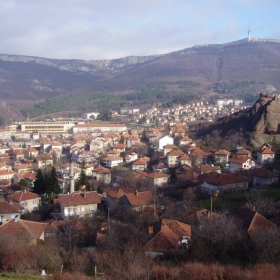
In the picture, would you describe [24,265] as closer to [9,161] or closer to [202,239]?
[202,239]

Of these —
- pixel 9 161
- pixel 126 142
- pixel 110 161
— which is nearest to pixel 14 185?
pixel 110 161

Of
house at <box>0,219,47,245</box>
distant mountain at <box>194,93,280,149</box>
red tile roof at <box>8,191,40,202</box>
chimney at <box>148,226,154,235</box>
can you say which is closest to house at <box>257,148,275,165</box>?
distant mountain at <box>194,93,280,149</box>

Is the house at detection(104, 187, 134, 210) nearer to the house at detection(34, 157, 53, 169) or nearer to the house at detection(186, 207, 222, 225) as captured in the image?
the house at detection(186, 207, 222, 225)

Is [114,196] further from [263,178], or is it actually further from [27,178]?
[27,178]

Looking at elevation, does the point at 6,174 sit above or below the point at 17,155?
above

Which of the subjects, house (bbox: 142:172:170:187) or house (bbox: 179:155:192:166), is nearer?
house (bbox: 142:172:170:187)

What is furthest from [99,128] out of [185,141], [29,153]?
[185,141]

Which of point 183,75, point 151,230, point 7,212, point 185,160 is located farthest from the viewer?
point 183,75

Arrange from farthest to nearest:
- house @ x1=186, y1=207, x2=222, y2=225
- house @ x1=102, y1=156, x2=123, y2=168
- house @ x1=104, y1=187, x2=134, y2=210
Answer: house @ x1=102, y1=156, x2=123, y2=168 < house @ x1=104, y1=187, x2=134, y2=210 < house @ x1=186, y1=207, x2=222, y2=225
